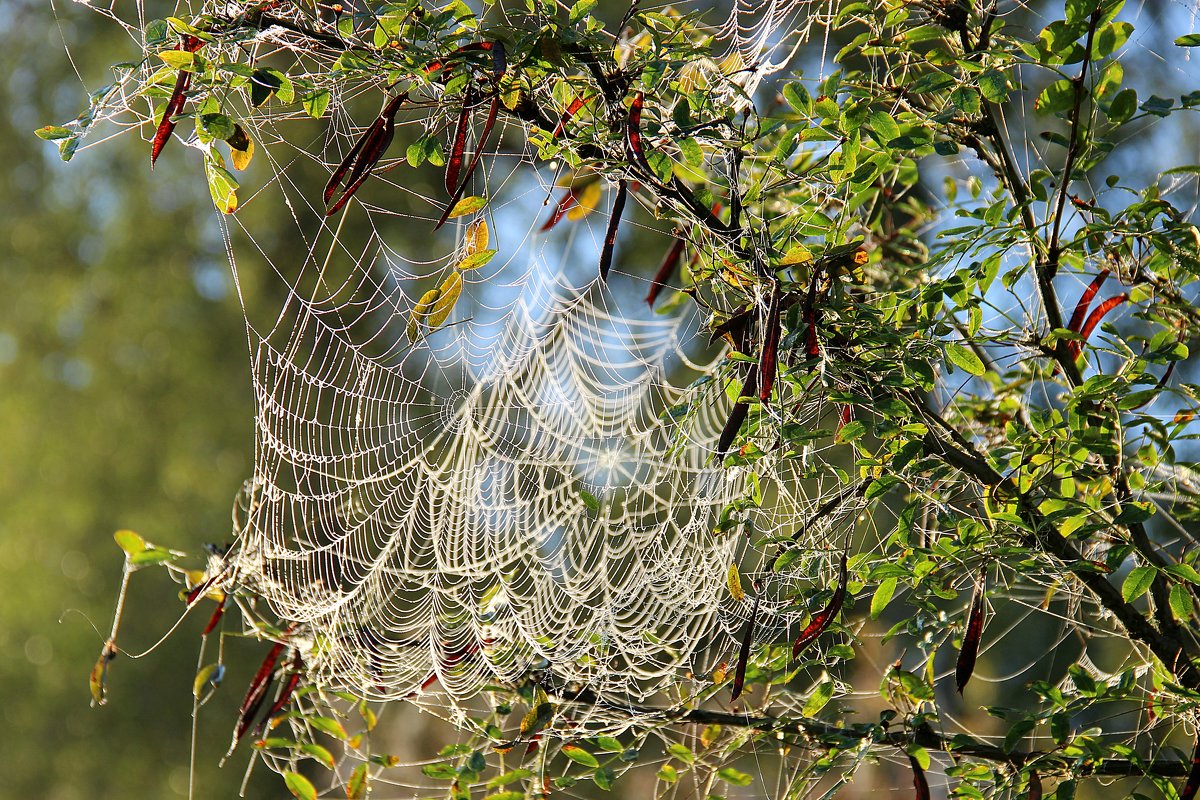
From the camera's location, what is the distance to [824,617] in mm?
1052

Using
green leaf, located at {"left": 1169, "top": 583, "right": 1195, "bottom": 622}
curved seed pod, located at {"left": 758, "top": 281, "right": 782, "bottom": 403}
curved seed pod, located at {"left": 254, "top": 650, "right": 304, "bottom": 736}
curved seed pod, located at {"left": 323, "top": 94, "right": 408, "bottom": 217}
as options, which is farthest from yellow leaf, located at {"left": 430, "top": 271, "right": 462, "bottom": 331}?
green leaf, located at {"left": 1169, "top": 583, "right": 1195, "bottom": 622}

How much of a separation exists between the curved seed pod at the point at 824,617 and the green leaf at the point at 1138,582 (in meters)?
0.26

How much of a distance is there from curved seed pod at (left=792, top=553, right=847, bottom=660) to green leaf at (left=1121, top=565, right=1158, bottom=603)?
262mm

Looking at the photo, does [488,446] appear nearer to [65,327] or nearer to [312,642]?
[312,642]

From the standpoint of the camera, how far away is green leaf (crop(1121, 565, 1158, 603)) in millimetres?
958

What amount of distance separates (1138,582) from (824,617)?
30 cm

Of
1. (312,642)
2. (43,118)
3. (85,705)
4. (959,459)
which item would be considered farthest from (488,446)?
(43,118)

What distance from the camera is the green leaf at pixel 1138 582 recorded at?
958 millimetres

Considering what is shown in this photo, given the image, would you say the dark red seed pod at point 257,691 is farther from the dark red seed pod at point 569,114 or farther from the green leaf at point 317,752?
the dark red seed pod at point 569,114

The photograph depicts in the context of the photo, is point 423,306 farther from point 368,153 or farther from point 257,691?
point 257,691

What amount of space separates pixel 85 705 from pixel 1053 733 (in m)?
4.63

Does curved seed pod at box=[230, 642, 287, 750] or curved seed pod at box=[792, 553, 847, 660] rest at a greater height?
curved seed pod at box=[792, 553, 847, 660]

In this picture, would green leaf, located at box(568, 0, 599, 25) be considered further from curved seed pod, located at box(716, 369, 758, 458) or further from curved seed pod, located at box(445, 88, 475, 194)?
curved seed pod, located at box(716, 369, 758, 458)

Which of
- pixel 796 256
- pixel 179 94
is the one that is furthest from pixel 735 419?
pixel 179 94
